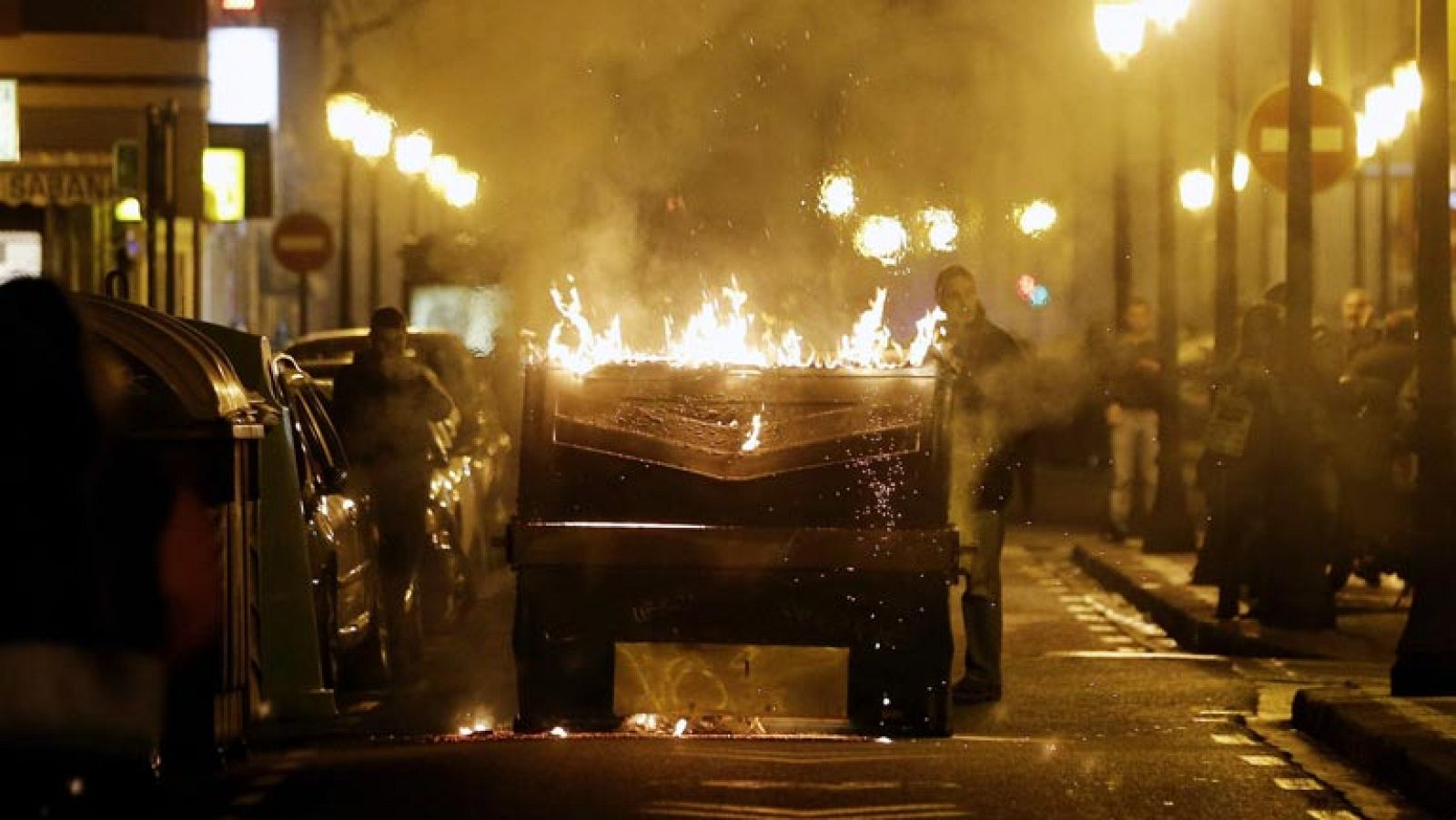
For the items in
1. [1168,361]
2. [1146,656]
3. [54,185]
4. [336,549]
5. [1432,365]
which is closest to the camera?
[336,549]

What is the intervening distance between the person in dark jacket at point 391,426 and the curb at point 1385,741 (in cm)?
458

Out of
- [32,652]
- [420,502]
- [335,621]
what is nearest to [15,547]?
[32,652]

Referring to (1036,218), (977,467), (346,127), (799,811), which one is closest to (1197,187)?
(346,127)

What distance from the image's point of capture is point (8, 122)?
2711cm

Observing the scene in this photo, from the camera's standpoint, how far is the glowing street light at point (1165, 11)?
19.2 meters

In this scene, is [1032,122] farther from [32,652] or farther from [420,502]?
[32,652]

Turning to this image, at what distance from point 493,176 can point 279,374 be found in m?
4.76

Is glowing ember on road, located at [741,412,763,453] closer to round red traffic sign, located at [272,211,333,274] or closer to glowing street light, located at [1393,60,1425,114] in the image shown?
glowing street light, located at [1393,60,1425,114]

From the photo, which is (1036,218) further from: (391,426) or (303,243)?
(303,243)

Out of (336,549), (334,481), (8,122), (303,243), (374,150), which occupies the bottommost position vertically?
(336,549)

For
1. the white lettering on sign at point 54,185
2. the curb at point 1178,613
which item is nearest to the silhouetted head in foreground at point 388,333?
the curb at point 1178,613

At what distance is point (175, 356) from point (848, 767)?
2.81 m

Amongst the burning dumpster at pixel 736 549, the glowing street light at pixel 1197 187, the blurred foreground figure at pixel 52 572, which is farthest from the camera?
the glowing street light at pixel 1197 187

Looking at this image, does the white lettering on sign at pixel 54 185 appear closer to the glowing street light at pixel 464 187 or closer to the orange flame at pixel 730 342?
the glowing street light at pixel 464 187
